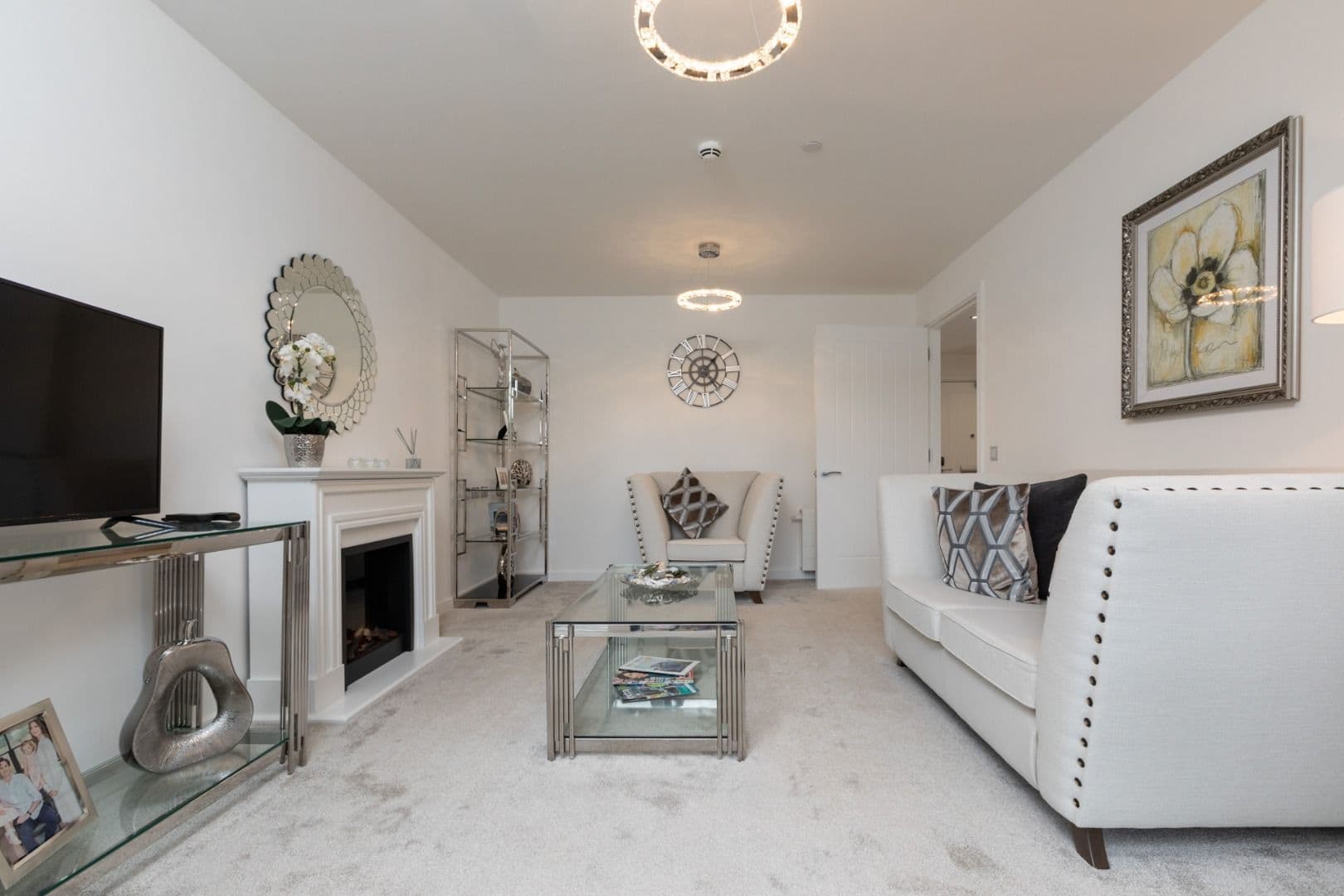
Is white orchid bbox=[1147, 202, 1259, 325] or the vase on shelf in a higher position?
white orchid bbox=[1147, 202, 1259, 325]

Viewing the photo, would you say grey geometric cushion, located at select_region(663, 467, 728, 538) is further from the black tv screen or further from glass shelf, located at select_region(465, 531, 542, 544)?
the black tv screen

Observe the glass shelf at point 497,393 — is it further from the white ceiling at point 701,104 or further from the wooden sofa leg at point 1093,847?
the wooden sofa leg at point 1093,847

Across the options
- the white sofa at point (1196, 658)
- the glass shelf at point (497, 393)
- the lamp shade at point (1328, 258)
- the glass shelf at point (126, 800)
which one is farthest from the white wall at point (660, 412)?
the lamp shade at point (1328, 258)

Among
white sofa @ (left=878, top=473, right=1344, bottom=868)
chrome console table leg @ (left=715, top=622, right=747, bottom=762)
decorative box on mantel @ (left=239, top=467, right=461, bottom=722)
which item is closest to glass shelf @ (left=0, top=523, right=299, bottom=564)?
decorative box on mantel @ (left=239, top=467, right=461, bottom=722)

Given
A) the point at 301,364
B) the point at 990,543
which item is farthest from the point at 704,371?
the point at 301,364

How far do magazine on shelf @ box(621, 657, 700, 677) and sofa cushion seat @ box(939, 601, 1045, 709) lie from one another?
91 centimetres

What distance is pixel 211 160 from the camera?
2.38 metres

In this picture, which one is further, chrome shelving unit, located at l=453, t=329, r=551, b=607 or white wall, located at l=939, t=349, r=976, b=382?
white wall, located at l=939, t=349, r=976, b=382

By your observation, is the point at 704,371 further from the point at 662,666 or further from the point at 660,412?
the point at 662,666

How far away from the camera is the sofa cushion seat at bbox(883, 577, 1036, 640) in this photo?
7.77ft

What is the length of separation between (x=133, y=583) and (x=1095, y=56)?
358 cm

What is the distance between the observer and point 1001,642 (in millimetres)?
1876

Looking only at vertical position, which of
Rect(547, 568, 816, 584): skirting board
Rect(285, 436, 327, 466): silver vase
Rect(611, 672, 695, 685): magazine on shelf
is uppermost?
Rect(285, 436, 327, 466): silver vase

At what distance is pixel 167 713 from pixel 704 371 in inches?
172
